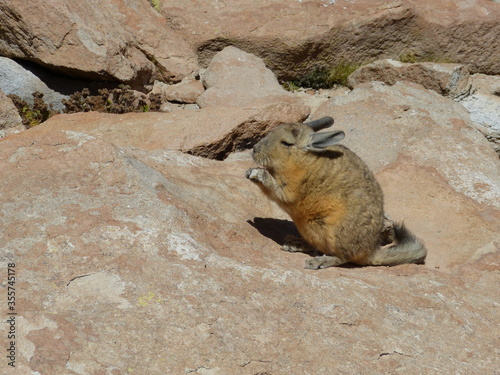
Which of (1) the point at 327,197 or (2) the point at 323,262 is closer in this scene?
(2) the point at 323,262

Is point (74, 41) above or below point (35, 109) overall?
above

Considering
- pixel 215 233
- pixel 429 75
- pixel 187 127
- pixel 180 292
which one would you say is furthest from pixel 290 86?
pixel 180 292

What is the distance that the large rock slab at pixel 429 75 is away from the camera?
920 cm

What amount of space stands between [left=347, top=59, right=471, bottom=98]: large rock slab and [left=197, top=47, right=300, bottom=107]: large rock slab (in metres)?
1.40

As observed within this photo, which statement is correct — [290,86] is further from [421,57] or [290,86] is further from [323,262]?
[323,262]

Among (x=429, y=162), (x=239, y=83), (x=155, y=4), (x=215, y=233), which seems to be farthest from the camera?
(x=155, y=4)

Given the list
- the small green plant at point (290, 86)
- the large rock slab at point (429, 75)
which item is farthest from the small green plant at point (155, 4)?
the large rock slab at point (429, 75)

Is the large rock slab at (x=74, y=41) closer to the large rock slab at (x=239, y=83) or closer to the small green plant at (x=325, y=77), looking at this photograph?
the large rock slab at (x=239, y=83)

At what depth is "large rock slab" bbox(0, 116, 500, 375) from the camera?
366 cm

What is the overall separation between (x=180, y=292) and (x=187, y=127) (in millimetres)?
3712

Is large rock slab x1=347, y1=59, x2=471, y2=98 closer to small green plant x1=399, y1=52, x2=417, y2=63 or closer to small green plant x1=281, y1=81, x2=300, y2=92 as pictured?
small green plant x1=399, y1=52, x2=417, y2=63

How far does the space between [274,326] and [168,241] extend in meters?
1.03

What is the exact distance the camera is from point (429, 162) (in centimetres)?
732

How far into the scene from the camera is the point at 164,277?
165 inches
